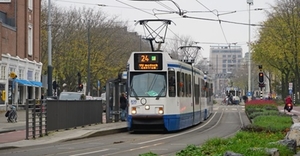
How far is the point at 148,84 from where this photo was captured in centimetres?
2775

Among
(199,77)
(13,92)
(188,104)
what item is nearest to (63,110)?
(188,104)

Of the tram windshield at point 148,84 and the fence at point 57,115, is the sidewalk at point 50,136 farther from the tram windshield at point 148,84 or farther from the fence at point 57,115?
the tram windshield at point 148,84

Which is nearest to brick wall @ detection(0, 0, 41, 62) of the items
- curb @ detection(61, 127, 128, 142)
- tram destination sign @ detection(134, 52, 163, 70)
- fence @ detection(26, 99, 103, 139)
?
fence @ detection(26, 99, 103, 139)

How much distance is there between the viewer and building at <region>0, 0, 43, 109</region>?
58.7 metres

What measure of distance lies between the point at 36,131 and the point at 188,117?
825 centimetres

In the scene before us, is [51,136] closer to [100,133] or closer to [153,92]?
[100,133]

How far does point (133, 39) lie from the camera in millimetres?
88625

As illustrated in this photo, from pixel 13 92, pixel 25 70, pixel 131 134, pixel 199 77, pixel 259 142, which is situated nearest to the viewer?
pixel 259 142

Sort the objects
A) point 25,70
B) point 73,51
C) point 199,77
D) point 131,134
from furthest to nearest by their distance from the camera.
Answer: point 73,51
point 25,70
point 199,77
point 131,134

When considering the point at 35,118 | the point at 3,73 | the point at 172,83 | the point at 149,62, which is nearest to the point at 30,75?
the point at 3,73

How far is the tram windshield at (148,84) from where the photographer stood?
27625 millimetres

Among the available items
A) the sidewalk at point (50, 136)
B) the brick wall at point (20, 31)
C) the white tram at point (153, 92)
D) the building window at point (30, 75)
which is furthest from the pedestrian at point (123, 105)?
the building window at point (30, 75)

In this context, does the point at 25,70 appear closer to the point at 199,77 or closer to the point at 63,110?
the point at 199,77

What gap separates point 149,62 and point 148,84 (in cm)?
99
